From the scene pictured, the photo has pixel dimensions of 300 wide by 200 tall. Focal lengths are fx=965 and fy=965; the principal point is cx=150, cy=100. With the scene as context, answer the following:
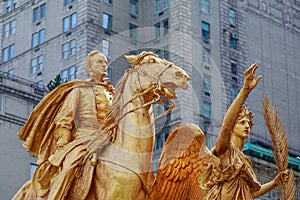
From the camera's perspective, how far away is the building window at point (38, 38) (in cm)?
5772

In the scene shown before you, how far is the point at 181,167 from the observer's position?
1484 cm

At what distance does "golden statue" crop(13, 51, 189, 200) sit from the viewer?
1405 cm

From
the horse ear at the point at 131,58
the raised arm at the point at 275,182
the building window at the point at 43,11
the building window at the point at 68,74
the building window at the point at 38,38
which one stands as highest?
the building window at the point at 43,11

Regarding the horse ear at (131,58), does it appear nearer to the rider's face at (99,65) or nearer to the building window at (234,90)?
the rider's face at (99,65)

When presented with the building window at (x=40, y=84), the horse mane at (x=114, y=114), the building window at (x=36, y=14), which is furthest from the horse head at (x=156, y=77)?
the building window at (x=36, y=14)

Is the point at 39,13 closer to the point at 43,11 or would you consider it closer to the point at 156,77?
the point at 43,11

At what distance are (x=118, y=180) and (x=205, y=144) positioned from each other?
5.64 feet

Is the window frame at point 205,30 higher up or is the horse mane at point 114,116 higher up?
the window frame at point 205,30

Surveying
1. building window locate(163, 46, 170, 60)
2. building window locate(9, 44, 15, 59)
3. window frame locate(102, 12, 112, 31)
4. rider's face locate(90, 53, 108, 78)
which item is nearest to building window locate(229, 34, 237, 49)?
window frame locate(102, 12, 112, 31)

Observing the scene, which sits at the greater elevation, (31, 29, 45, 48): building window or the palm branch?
(31, 29, 45, 48): building window

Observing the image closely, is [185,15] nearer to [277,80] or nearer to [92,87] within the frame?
[277,80]

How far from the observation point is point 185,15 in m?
50.5

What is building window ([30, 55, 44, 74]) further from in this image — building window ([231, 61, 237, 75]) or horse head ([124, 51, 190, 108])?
horse head ([124, 51, 190, 108])

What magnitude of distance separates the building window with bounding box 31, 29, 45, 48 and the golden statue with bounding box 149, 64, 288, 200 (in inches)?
1710
